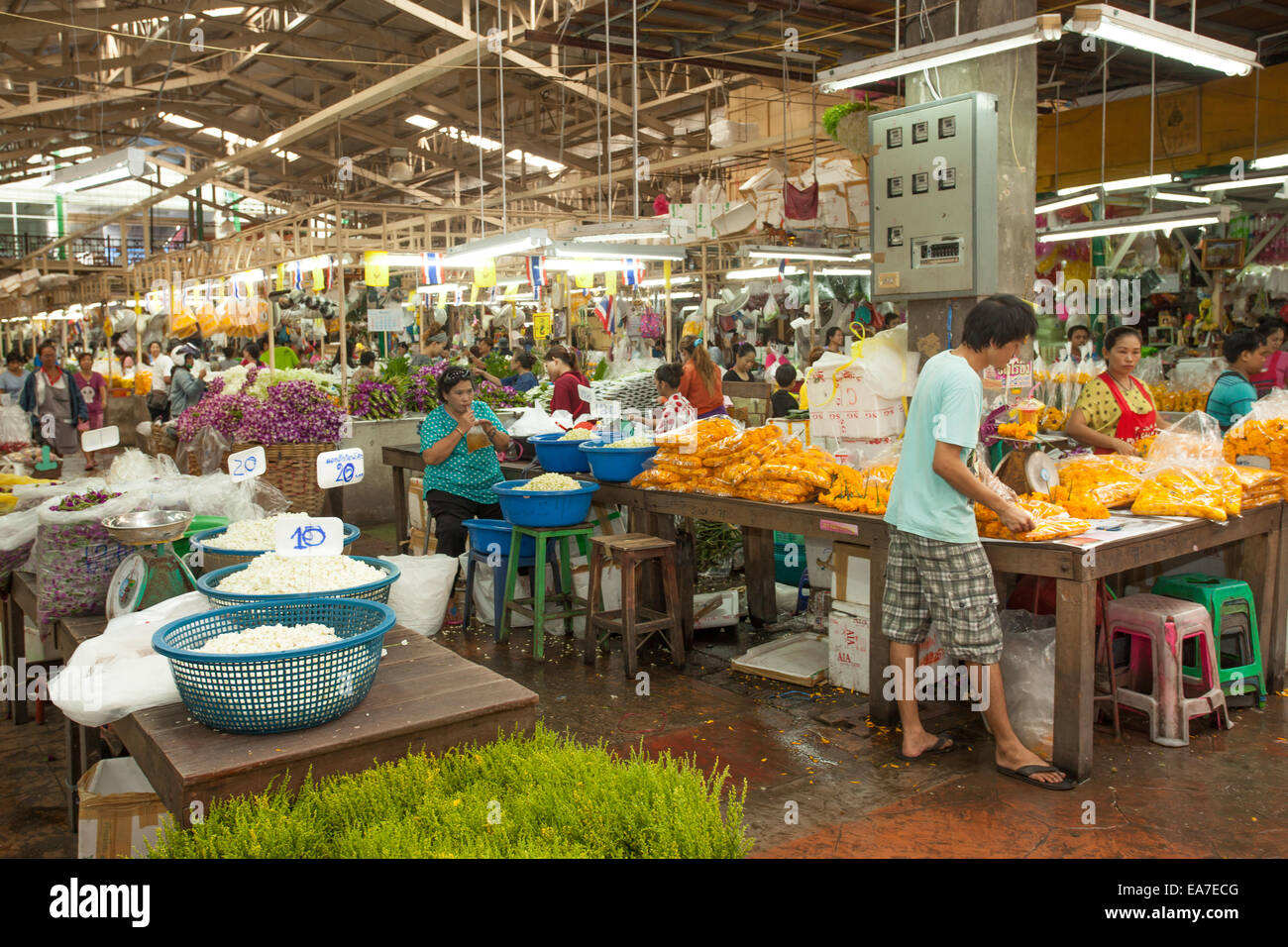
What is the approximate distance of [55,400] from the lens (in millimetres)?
11953

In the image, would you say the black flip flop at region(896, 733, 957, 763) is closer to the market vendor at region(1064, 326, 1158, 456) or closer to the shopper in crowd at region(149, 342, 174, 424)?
the market vendor at region(1064, 326, 1158, 456)

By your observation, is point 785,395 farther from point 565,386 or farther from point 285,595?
point 285,595

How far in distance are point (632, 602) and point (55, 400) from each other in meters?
9.52

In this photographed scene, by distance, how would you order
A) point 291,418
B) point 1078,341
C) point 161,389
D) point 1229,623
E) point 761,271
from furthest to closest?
point 161,389
point 761,271
point 1078,341
point 291,418
point 1229,623

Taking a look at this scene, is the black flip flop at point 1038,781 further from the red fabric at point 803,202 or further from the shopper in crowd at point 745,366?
the shopper in crowd at point 745,366

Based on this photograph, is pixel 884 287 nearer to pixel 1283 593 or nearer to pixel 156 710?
pixel 1283 593

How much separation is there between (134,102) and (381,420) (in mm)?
9148

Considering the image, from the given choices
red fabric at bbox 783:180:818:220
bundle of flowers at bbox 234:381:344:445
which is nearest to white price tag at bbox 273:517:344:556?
bundle of flowers at bbox 234:381:344:445

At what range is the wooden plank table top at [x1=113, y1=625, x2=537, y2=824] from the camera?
2.48 metres

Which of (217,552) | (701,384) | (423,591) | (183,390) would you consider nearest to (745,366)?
(701,384)

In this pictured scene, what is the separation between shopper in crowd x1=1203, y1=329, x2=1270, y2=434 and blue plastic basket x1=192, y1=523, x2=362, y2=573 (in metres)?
4.97

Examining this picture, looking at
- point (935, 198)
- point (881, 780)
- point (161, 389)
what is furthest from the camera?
point (161, 389)

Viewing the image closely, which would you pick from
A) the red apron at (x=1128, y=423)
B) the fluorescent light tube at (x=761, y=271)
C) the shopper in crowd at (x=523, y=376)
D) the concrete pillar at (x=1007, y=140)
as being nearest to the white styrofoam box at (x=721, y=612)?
the concrete pillar at (x=1007, y=140)
